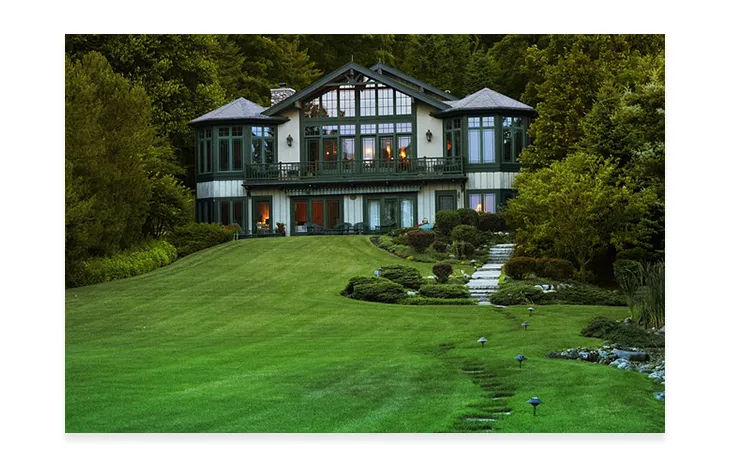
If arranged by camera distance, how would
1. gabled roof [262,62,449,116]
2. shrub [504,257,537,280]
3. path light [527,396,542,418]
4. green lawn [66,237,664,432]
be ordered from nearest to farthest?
path light [527,396,542,418] < green lawn [66,237,664,432] < shrub [504,257,537,280] < gabled roof [262,62,449,116]

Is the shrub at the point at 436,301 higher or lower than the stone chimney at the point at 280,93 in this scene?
lower

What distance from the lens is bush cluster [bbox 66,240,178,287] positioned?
14406mm

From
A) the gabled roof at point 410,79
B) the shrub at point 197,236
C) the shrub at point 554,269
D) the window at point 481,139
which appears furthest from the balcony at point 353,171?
the shrub at point 554,269

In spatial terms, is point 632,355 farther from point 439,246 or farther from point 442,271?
point 439,246

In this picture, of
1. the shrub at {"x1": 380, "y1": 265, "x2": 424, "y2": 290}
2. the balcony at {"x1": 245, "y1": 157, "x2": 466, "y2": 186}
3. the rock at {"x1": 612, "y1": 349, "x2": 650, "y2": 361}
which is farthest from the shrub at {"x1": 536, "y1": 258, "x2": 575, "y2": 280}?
the balcony at {"x1": 245, "y1": 157, "x2": 466, "y2": 186}

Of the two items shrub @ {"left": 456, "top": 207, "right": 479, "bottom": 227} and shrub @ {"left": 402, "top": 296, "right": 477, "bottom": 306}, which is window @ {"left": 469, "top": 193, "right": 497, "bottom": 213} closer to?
shrub @ {"left": 456, "top": 207, "right": 479, "bottom": 227}

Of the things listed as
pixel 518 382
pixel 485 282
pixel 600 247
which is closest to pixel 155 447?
pixel 518 382

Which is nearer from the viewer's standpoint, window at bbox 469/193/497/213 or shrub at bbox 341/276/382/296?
shrub at bbox 341/276/382/296

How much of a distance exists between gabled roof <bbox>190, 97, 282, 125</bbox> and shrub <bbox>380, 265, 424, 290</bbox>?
4600 mm

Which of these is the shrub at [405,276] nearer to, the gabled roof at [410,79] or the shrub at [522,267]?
the shrub at [522,267]

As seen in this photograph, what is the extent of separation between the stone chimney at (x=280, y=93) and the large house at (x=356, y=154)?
2 centimetres

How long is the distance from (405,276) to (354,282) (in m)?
0.79

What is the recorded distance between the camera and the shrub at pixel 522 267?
15055 mm

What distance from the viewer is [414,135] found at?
19.5 meters
